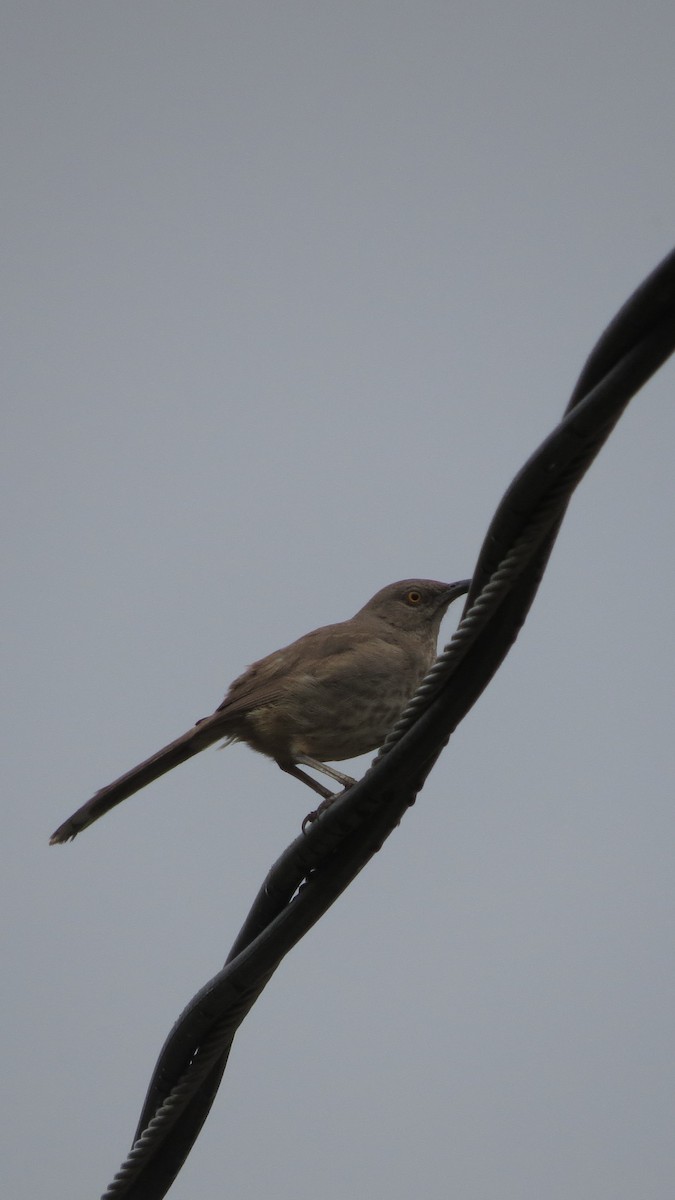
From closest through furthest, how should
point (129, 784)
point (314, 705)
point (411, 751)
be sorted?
point (411, 751), point (129, 784), point (314, 705)

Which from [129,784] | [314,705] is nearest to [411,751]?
[129,784]

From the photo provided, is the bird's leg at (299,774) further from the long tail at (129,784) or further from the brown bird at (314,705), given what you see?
the long tail at (129,784)

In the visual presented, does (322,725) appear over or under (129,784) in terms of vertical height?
over

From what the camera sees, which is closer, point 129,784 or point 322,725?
point 129,784

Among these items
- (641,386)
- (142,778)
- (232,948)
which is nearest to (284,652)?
(142,778)

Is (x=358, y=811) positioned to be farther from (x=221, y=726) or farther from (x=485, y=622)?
(x=221, y=726)

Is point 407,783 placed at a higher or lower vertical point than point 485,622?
lower

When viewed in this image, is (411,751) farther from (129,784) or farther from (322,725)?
(322,725)

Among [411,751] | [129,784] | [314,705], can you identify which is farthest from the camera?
[314,705]
